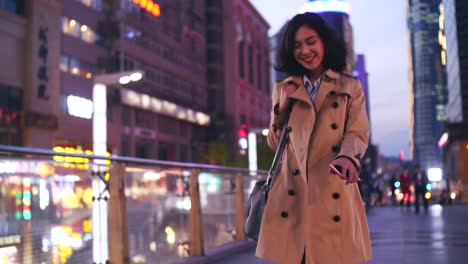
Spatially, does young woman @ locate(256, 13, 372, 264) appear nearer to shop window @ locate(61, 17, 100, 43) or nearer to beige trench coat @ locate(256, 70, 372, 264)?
beige trench coat @ locate(256, 70, 372, 264)

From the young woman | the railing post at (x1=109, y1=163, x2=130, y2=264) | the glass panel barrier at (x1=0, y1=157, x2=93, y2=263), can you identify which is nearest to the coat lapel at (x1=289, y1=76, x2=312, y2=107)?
the young woman

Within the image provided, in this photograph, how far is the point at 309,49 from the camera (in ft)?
8.67

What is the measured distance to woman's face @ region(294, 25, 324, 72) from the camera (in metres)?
2.64

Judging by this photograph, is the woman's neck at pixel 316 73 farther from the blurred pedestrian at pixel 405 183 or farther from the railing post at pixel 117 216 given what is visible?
the blurred pedestrian at pixel 405 183

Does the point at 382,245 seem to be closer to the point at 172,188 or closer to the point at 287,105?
the point at 172,188

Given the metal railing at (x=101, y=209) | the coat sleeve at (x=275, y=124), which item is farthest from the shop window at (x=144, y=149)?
the coat sleeve at (x=275, y=124)

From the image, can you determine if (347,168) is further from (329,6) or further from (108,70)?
(108,70)

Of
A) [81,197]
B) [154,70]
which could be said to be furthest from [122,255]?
[154,70]

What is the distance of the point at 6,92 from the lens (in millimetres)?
34125

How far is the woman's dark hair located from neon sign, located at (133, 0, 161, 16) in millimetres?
50550

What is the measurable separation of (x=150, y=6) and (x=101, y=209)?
51.0 metres

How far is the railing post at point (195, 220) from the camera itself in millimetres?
7395

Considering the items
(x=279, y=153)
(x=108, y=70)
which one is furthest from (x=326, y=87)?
(x=108, y=70)

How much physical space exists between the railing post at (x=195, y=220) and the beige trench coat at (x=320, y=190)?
4.99 meters
